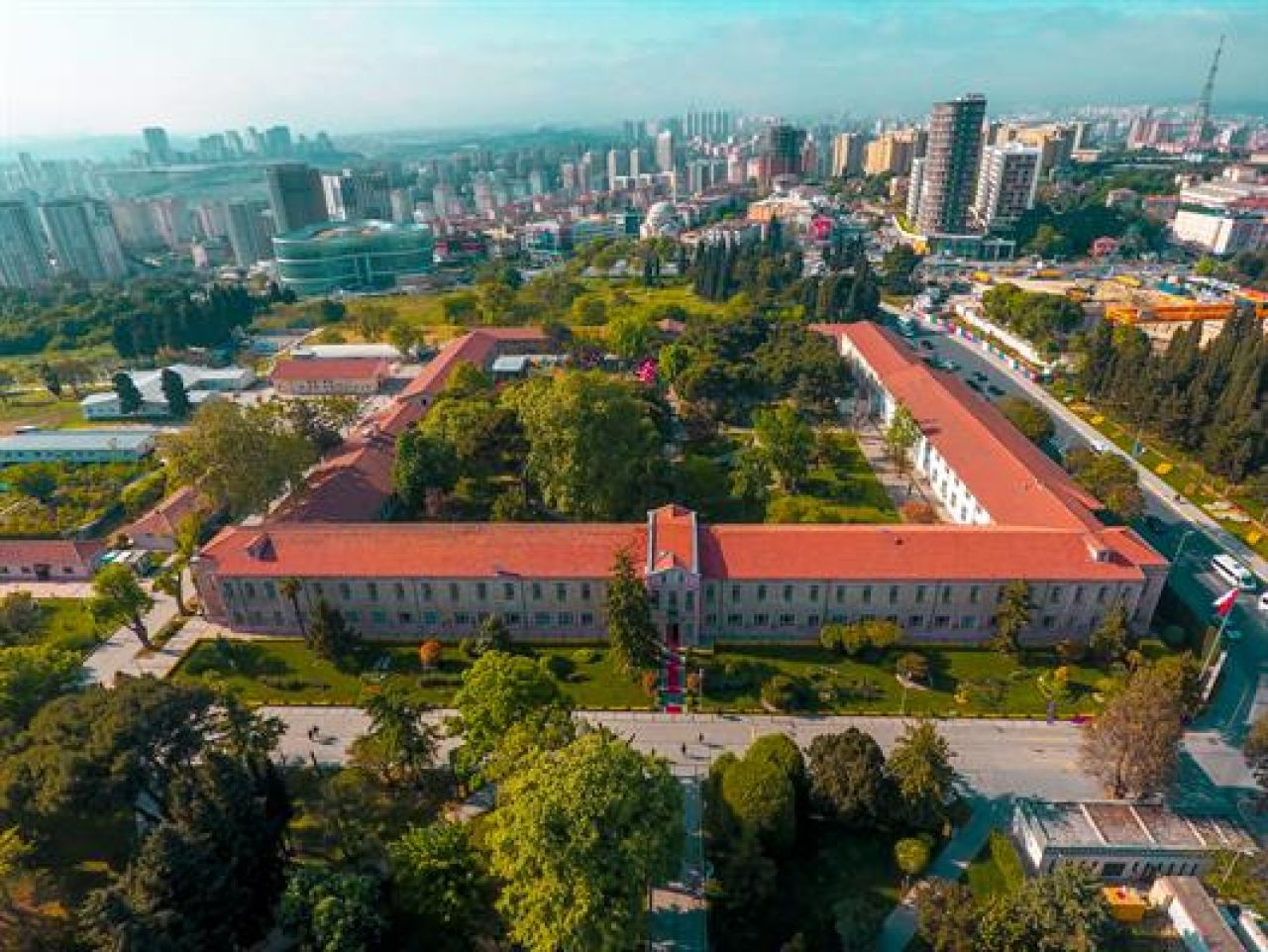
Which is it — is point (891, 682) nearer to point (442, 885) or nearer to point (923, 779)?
point (923, 779)

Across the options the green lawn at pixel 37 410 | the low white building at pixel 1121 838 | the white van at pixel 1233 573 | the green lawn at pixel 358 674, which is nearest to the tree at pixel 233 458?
the green lawn at pixel 358 674

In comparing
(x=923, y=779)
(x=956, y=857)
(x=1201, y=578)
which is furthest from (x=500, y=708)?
(x=1201, y=578)

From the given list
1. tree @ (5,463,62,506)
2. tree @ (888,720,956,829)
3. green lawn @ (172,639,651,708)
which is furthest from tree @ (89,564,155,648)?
tree @ (888,720,956,829)

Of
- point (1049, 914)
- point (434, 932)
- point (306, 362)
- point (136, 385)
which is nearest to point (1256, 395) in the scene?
point (1049, 914)

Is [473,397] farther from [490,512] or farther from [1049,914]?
[1049,914]

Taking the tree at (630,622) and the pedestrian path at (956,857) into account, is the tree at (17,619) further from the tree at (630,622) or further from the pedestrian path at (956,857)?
the pedestrian path at (956,857)

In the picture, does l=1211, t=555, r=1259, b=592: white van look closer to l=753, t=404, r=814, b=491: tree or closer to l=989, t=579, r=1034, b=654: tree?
l=989, t=579, r=1034, b=654: tree
